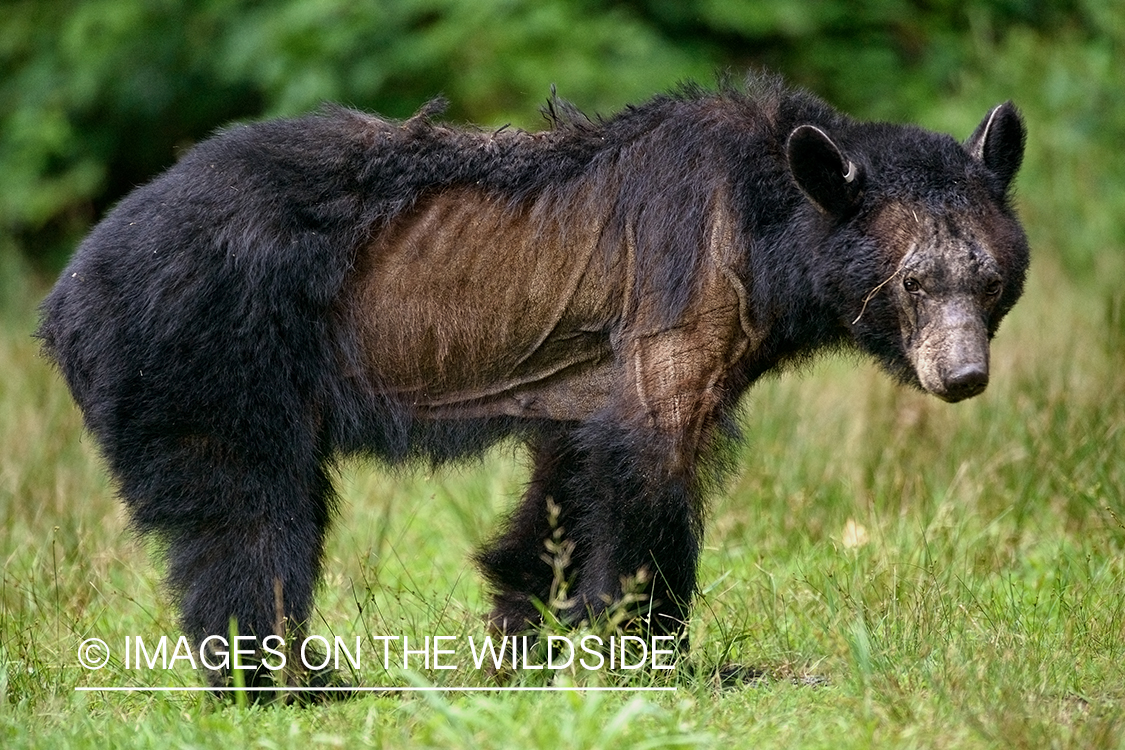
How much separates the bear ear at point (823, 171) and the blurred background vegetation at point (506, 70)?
6044 millimetres

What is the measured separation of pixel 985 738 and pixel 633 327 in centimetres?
197

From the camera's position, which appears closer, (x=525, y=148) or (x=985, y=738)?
(x=985, y=738)

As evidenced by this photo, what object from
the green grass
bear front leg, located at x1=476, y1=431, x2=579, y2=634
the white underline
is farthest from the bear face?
the white underline

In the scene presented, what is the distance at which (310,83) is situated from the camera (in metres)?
12.0

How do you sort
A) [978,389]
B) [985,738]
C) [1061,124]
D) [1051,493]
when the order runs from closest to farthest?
1. [985,738]
2. [978,389]
3. [1051,493]
4. [1061,124]

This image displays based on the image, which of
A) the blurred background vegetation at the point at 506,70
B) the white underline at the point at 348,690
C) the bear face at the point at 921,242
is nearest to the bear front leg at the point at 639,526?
the white underline at the point at 348,690

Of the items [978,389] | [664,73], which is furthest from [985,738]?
[664,73]

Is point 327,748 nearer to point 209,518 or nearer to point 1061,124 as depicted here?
point 209,518

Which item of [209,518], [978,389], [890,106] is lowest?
[209,518]

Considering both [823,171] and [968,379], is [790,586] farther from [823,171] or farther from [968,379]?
[823,171]

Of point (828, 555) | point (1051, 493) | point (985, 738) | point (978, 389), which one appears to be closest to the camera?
point (985, 738)

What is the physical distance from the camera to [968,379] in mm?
4613

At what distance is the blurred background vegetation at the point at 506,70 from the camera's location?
38.7ft

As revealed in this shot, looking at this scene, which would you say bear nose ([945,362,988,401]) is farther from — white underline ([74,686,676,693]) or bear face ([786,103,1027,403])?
white underline ([74,686,676,693])
